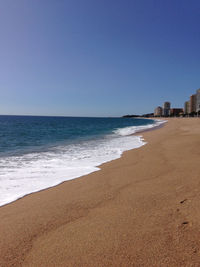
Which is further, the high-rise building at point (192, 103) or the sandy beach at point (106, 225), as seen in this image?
the high-rise building at point (192, 103)

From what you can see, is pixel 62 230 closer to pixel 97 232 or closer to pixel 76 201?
pixel 97 232

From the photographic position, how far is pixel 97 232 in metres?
2.30

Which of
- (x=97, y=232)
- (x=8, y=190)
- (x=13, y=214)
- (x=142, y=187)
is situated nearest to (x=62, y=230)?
(x=97, y=232)

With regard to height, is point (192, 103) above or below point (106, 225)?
above

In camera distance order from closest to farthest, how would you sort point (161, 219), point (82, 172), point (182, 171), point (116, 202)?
1. point (161, 219)
2. point (116, 202)
3. point (182, 171)
4. point (82, 172)

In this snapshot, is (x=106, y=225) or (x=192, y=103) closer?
(x=106, y=225)

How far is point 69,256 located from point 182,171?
3.91 meters

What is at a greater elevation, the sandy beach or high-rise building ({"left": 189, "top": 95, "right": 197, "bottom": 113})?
high-rise building ({"left": 189, "top": 95, "right": 197, "bottom": 113})

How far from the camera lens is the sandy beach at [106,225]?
187cm

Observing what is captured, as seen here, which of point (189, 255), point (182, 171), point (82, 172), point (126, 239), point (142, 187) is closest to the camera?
point (189, 255)

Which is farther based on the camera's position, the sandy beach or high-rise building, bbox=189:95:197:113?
high-rise building, bbox=189:95:197:113

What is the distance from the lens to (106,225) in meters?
2.45

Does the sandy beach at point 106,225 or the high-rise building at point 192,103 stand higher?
Answer: the high-rise building at point 192,103

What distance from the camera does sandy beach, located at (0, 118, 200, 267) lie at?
187 cm
